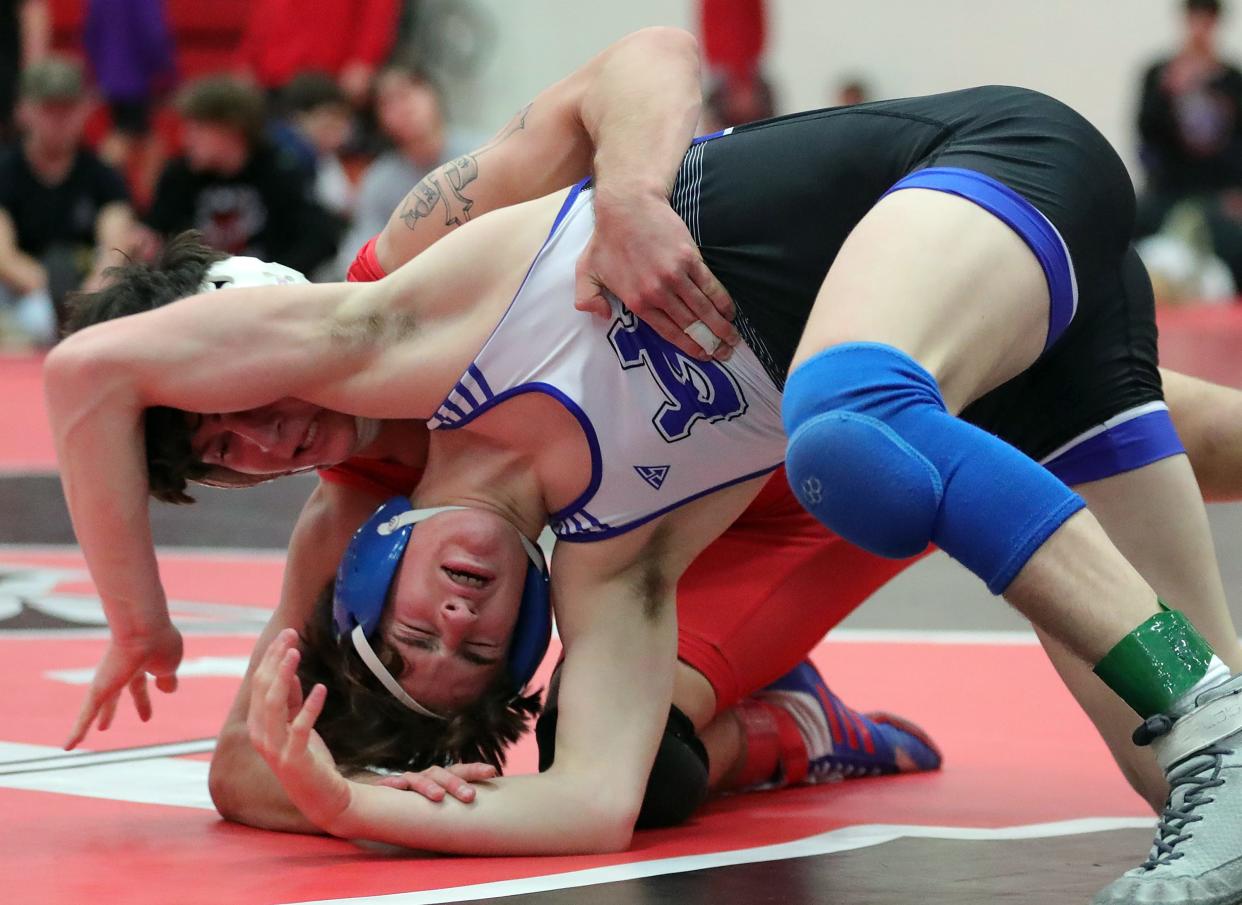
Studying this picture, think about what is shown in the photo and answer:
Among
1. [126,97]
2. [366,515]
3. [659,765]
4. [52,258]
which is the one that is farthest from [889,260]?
[126,97]

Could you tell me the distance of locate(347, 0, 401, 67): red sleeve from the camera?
47.8 feet

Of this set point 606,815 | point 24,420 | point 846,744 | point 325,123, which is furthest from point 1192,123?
point 606,815

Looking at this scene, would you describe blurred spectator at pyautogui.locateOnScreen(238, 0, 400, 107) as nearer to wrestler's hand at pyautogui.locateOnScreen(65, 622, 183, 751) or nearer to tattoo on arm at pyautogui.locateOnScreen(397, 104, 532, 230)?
tattoo on arm at pyautogui.locateOnScreen(397, 104, 532, 230)

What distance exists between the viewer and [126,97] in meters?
13.3

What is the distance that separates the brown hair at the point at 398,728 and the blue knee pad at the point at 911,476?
84 cm

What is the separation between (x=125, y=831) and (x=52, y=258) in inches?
330

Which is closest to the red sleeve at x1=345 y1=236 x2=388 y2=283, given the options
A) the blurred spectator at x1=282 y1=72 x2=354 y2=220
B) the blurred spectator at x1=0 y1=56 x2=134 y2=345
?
the blurred spectator at x1=0 y1=56 x2=134 y2=345

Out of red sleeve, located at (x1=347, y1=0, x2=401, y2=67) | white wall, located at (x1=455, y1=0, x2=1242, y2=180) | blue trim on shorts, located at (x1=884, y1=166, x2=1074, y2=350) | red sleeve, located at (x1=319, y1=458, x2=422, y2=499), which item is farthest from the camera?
red sleeve, located at (x1=347, y1=0, x2=401, y2=67)

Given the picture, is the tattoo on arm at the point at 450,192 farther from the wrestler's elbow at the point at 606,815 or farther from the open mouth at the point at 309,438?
the wrestler's elbow at the point at 606,815

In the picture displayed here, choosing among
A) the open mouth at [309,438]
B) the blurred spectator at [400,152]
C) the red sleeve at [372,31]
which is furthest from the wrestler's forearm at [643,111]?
the red sleeve at [372,31]

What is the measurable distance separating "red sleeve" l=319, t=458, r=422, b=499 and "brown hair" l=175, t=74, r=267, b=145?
6.44 meters

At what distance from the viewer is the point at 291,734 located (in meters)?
2.62

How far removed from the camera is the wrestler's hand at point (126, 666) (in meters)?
3.00

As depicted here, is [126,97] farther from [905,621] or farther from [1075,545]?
[1075,545]
